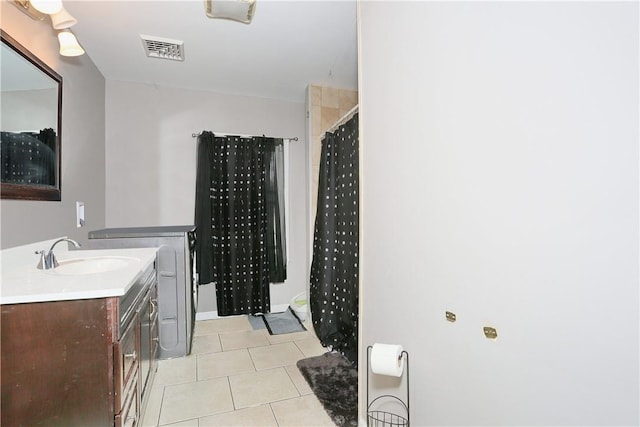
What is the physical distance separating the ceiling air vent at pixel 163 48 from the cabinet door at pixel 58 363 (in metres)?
1.87

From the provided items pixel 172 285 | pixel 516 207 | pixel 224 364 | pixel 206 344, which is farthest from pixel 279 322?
pixel 516 207

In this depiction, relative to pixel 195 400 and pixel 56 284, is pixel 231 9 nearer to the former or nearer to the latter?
pixel 56 284

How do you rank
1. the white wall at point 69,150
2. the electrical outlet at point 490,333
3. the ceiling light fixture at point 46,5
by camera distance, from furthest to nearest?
the white wall at point 69,150
the ceiling light fixture at point 46,5
the electrical outlet at point 490,333

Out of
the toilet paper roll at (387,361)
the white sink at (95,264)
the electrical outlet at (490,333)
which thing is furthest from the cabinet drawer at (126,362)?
the electrical outlet at (490,333)

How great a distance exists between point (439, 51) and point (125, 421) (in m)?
1.91

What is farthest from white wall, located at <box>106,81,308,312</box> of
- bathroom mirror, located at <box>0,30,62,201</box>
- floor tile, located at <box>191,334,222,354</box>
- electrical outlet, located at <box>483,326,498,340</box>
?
electrical outlet, located at <box>483,326,498,340</box>

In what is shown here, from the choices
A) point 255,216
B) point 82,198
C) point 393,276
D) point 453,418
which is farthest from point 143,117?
point 453,418

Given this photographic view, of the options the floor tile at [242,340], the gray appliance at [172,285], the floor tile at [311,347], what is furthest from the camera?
the floor tile at [242,340]

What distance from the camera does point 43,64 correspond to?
1.75 metres

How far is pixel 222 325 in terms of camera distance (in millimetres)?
3057

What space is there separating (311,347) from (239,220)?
142 centimetres

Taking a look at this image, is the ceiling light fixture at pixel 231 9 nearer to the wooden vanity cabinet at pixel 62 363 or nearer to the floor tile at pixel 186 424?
the wooden vanity cabinet at pixel 62 363

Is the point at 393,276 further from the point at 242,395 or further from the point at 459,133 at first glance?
the point at 242,395

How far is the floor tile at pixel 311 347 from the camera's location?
2508 mm
